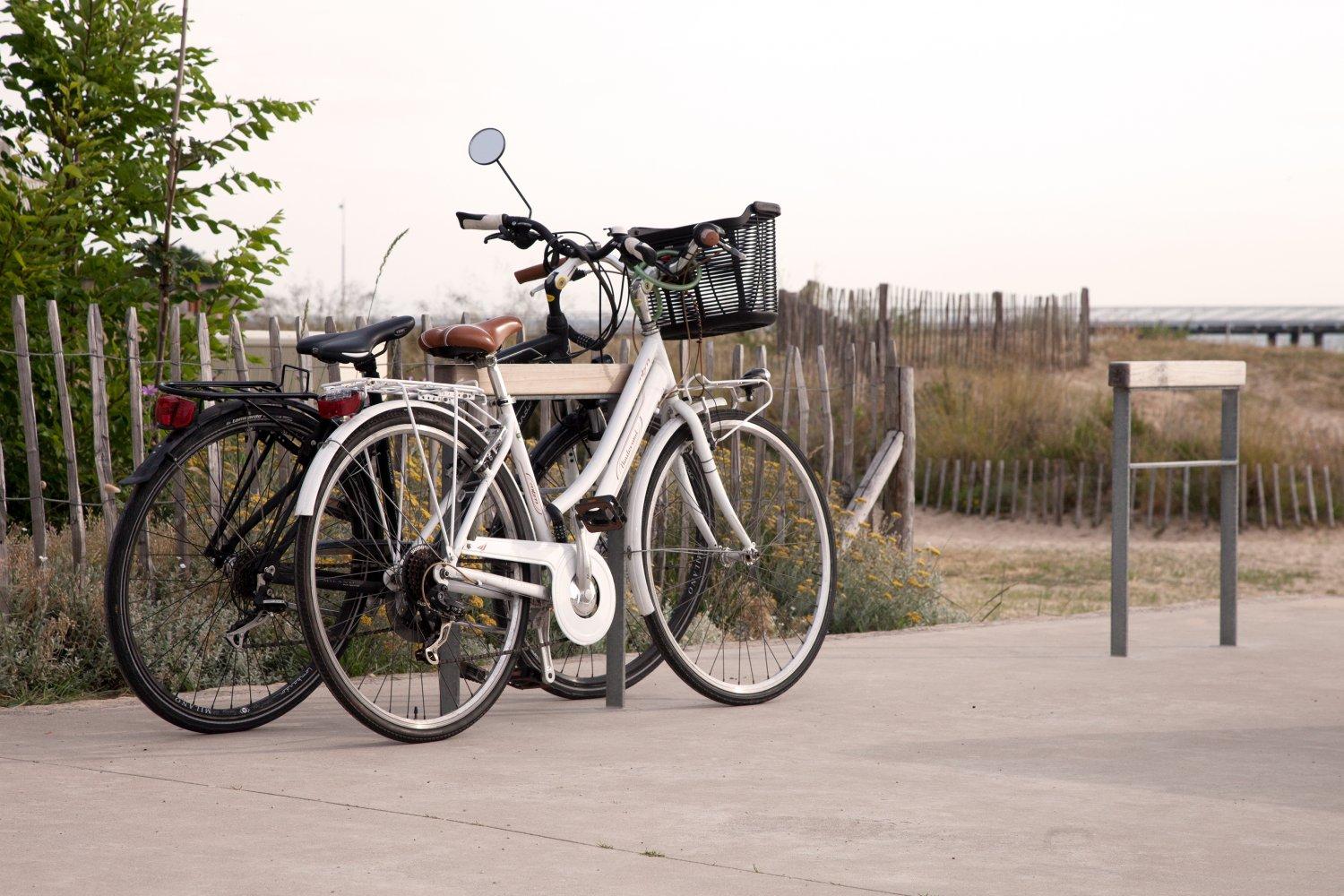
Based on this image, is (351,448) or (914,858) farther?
(351,448)

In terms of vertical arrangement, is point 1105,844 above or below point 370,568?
below

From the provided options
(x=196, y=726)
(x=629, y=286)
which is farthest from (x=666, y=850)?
(x=629, y=286)

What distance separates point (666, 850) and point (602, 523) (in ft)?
5.07

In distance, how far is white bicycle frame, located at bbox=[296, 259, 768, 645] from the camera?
4.22 meters

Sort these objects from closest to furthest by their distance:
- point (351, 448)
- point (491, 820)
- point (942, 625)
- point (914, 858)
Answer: point (914, 858)
point (491, 820)
point (351, 448)
point (942, 625)

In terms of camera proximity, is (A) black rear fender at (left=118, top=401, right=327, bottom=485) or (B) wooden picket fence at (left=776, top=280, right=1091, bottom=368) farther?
(B) wooden picket fence at (left=776, top=280, right=1091, bottom=368)

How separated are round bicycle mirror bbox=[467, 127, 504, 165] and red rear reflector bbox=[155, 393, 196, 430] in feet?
3.64

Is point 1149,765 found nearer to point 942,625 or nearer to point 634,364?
point 634,364

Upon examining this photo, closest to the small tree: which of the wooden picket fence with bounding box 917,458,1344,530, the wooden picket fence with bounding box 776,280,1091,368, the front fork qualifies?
the front fork

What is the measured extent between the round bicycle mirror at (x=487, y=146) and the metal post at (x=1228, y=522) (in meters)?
3.27

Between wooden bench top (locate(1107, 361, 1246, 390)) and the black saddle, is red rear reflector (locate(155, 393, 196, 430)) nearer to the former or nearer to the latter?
the black saddle

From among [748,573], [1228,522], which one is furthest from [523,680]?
[1228,522]

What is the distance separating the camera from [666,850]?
317 centimetres

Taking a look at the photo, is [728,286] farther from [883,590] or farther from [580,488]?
[883,590]
